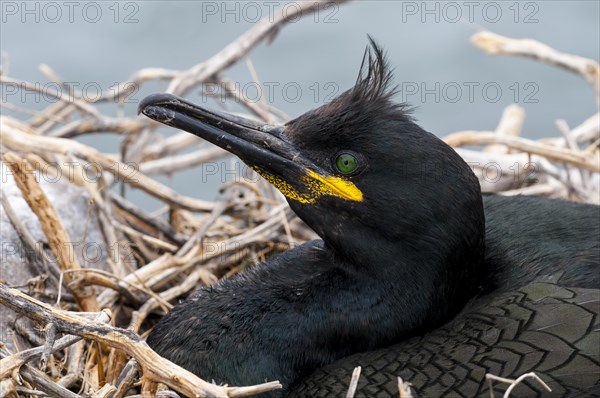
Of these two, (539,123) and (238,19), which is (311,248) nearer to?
(238,19)

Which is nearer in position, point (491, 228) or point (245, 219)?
point (491, 228)

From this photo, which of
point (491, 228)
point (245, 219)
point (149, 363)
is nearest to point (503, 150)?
point (245, 219)

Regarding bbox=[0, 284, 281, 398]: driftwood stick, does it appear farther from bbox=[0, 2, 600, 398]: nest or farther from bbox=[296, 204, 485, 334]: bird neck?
bbox=[296, 204, 485, 334]: bird neck

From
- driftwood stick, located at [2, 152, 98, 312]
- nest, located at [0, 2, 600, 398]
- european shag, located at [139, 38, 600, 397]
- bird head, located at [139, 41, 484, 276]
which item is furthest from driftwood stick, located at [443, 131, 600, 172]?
driftwood stick, located at [2, 152, 98, 312]

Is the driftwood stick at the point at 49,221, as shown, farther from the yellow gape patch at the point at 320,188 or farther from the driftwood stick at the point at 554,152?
the driftwood stick at the point at 554,152

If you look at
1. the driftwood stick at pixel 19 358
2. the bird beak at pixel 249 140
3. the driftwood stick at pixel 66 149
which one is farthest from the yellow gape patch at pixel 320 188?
the driftwood stick at pixel 66 149

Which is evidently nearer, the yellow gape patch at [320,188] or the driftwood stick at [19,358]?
the driftwood stick at [19,358]

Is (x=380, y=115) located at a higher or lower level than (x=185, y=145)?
A: higher

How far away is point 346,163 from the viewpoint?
3.55 meters

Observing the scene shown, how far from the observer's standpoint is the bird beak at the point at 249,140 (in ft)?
12.0

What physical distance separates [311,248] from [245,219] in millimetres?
1357

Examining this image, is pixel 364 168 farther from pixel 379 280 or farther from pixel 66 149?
pixel 66 149

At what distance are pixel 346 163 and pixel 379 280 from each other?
1.34 ft

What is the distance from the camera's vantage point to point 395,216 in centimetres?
349
